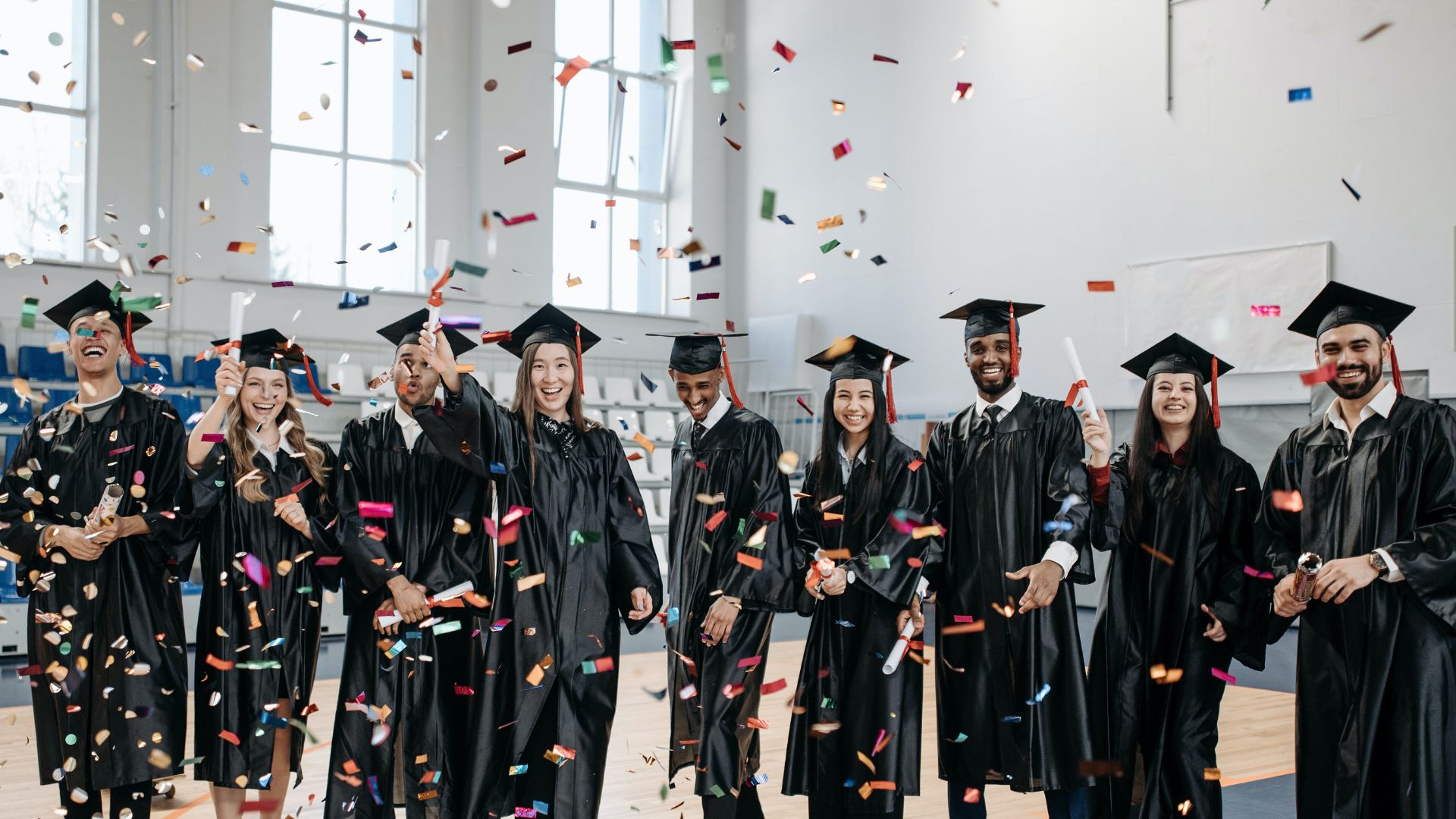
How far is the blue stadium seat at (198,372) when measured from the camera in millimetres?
8969

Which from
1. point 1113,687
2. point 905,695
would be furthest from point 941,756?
point 1113,687

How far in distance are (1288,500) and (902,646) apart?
3.56 feet

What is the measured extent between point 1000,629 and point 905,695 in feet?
1.06

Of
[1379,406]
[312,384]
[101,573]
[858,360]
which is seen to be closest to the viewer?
[1379,406]

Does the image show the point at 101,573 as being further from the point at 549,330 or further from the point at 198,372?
the point at 198,372

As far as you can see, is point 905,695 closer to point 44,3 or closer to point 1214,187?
point 1214,187

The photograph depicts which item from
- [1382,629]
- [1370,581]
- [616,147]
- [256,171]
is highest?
[616,147]

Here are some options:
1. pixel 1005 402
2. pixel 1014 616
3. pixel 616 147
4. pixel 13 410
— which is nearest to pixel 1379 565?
pixel 1014 616

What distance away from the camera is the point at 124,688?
11.5ft

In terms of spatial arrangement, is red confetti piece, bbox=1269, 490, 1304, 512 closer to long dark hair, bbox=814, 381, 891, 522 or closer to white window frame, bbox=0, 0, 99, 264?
long dark hair, bbox=814, 381, 891, 522

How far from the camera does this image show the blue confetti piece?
338cm

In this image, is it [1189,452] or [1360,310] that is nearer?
[1360,310]

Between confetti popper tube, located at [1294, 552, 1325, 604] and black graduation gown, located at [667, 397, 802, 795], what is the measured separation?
4.31ft

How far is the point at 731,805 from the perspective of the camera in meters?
3.49
